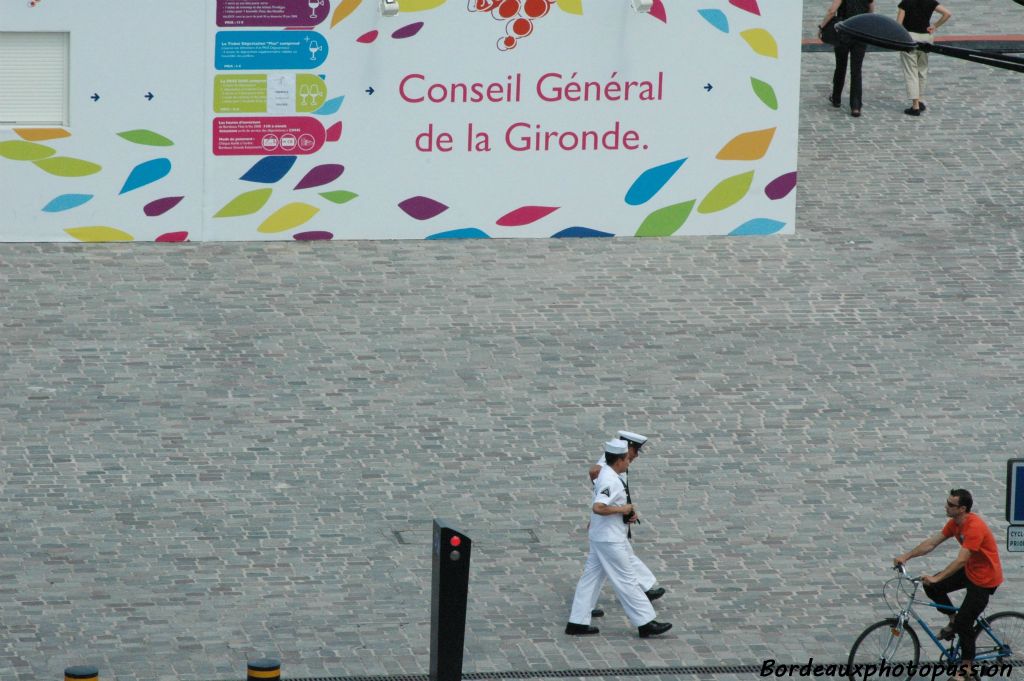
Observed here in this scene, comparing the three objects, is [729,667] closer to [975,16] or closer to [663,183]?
[663,183]

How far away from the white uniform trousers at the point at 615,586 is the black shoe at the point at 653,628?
4cm

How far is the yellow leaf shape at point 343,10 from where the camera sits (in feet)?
63.0

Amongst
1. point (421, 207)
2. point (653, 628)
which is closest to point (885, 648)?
point (653, 628)

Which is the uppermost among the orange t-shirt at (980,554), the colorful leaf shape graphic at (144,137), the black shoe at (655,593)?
the colorful leaf shape graphic at (144,137)

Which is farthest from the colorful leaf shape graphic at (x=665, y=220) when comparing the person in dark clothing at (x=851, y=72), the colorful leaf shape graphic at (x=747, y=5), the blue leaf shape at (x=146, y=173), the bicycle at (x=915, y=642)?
the bicycle at (x=915, y=642)

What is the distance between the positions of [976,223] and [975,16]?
6152mm

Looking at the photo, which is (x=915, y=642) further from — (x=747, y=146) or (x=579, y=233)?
(x=747, y=146)

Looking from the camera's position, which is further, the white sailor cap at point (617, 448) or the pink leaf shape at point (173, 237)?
the pink leaf shape at point (173, 237)

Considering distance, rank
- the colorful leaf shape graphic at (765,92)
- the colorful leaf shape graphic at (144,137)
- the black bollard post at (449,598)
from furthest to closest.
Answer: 1. the colorful leaf shape graphic at (765,92)
2. the colorful leaf shape graphic at (144,137)
3. the black bollard post at (449,598)

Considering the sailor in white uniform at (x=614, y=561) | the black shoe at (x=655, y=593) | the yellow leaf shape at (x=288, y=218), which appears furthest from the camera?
the yellow leaf shape at (x=288, y=218)

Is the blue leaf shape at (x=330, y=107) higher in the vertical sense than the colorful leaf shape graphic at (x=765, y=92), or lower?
lower

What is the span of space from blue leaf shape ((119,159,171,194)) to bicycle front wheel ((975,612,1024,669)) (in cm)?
1022

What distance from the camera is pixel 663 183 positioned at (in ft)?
66.0

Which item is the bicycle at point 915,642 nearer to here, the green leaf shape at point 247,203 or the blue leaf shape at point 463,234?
the blue leaf shape at point 463,234
